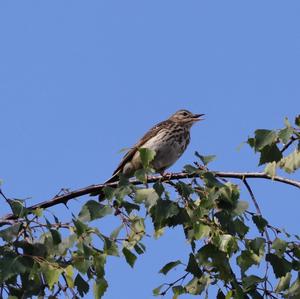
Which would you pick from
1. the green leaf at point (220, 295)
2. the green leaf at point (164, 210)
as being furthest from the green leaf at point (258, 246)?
the green leaf at point (164, 210)

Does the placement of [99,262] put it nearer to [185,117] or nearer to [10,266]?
[10,266]

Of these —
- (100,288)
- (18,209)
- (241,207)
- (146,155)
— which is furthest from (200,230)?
(18,209)

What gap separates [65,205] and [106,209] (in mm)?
846

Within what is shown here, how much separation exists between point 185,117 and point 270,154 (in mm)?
7436

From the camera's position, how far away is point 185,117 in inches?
497

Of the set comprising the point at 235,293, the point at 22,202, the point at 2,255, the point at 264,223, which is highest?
the point at 22,202

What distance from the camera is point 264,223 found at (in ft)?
17.5

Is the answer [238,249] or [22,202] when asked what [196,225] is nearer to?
[238,249]

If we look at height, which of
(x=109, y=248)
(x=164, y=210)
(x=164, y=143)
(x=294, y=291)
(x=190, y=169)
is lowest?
(x=294, y=291)

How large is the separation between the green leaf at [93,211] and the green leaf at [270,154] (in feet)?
3.37

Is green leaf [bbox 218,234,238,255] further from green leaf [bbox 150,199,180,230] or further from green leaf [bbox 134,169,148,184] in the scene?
green leaf [bbox 134,169,148,184]

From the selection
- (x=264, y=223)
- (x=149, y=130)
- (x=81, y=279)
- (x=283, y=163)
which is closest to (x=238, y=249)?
(x=264, y=223)

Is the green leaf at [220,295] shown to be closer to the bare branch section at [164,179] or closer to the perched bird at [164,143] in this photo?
the bare branch section at [164,179]

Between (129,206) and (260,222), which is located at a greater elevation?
(129,206)
